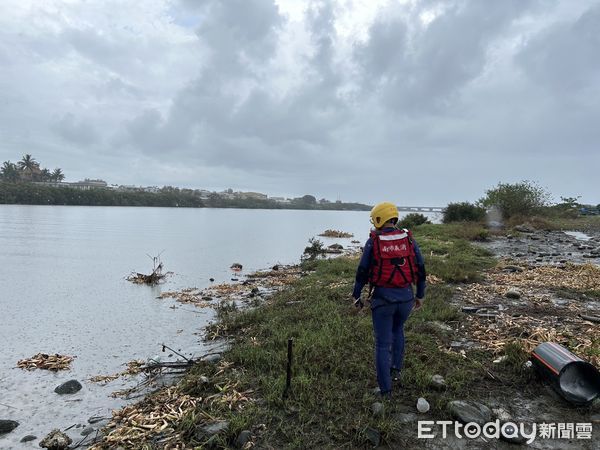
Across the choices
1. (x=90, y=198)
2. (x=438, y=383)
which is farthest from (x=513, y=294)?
(x=90, y=198)

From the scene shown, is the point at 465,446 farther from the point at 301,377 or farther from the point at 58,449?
the point at 58,449

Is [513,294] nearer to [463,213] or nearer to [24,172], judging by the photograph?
[463,213]

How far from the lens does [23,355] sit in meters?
9.87

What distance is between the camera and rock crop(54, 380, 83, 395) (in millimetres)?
7840

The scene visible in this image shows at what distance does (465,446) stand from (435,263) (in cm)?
1331

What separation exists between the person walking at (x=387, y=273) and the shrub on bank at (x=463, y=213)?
147 feet

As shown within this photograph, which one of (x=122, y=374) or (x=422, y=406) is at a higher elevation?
(x=422, y=406)

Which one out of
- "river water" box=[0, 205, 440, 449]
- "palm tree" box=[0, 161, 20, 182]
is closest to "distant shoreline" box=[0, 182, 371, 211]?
"palm tree" box=[0, 161, 20, 182]

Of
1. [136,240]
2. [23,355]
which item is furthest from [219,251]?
[23,355]

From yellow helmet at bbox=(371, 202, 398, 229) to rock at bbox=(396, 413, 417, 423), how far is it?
8.28ft

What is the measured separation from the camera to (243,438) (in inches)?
195

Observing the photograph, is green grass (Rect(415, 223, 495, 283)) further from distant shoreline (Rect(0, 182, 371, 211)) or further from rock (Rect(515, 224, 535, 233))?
distant shoreline (Rect(0, 182, 371, 211))

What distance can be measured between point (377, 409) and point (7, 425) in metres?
5.95

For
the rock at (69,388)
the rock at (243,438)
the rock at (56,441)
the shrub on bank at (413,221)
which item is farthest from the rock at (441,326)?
the shrub on bank at (413,221)
